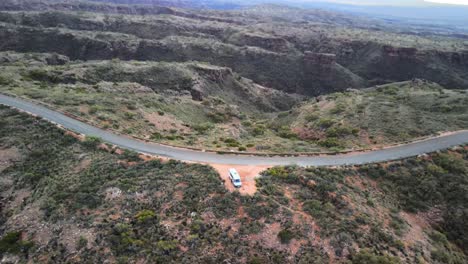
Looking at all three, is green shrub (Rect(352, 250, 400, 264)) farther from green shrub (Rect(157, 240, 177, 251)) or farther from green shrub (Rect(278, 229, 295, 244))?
green shrub (Rect(157, 240, 177, 251))

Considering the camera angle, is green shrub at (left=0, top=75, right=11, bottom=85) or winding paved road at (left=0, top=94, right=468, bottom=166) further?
green shrub at (left=0, top=75, right=11, bottom=85)

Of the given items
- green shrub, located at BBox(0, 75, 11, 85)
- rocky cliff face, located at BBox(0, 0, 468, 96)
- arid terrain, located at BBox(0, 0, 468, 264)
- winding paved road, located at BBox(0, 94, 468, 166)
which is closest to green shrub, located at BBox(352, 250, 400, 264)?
arid terrain, located at BBox(0, 0, 468, 264)

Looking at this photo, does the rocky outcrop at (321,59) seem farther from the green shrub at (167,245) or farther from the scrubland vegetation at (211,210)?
the green shrub at (167,245)

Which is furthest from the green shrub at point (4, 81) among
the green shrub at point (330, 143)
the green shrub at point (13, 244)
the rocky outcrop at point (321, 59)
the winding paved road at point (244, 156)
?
the rocky outcrop at point (321, 59)

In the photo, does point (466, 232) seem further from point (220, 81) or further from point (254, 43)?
point (254, 43)

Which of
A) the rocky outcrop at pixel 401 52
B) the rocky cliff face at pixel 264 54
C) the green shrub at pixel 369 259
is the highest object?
the rocky outcrop at pixel 401 52

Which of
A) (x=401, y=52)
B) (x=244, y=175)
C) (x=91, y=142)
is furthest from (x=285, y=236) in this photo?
→ (x=401, y=52)
